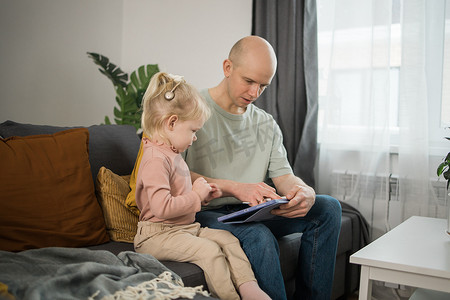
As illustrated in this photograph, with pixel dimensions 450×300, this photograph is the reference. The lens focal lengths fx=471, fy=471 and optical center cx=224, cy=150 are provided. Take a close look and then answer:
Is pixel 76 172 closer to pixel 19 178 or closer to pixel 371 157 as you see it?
pixel 19 178

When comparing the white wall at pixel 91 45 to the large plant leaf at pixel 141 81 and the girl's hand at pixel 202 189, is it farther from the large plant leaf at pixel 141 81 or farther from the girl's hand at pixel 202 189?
the girl's hand at pixel 202 189

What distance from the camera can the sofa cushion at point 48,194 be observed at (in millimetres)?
1487

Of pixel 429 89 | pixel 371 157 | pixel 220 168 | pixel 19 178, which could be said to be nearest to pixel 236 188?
pixel 220 168

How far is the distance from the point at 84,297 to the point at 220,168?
97cm

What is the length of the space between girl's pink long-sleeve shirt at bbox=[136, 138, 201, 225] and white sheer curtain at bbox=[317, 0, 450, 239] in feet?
4.73

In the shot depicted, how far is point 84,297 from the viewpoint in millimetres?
1062

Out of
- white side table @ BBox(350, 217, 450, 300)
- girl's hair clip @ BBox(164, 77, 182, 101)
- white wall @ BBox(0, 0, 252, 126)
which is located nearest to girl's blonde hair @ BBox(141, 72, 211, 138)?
girl's hair clip @ BBox(164, 77, 182, 101)

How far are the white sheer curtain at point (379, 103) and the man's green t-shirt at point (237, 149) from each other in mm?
802

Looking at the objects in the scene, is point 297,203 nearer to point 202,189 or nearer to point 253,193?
point 253,193

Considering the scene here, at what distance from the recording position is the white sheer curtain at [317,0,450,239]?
254 centimetres

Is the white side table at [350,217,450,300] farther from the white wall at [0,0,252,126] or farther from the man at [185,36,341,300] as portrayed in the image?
the white wall at [0,0,252,126]

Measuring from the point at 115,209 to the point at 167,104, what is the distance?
48 cm

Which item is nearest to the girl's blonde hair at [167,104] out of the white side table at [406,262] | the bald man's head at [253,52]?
the bald man's head at [253,52]

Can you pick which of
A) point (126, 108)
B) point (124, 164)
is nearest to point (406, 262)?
point (124, 164)
